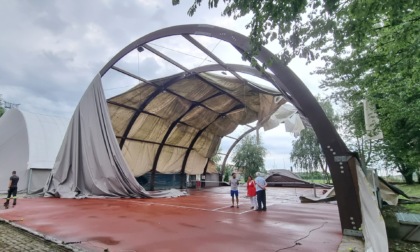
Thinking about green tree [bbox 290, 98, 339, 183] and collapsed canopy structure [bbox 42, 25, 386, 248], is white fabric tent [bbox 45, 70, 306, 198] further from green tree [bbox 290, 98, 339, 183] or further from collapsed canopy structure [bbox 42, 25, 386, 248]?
green tree [bbox 290, 98, 339, 183]

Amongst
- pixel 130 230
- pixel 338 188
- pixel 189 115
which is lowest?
pixel 130 230

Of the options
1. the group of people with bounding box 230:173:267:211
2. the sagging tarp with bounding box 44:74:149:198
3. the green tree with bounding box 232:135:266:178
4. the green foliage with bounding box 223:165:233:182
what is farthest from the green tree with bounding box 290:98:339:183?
the sagging tarp with bounding box 44:74:149:198

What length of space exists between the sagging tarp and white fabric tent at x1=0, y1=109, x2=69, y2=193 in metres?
2.37

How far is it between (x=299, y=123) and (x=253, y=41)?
1163cm

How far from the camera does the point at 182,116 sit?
17125 mm

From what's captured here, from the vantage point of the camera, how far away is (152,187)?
18328 millimetres

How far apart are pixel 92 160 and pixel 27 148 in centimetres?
608

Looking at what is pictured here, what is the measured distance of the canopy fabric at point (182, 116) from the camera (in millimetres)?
13234

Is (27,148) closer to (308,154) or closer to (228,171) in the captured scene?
(228,171)

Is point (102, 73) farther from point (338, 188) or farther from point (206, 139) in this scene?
point (338, 188)

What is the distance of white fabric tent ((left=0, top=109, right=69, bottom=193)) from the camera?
1528 centimetres

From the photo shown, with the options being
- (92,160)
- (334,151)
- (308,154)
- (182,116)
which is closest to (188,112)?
(182,116)

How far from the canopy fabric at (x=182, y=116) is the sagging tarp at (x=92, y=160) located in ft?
3.92

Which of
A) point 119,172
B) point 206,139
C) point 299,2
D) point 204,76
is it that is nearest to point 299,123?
point 204,76
